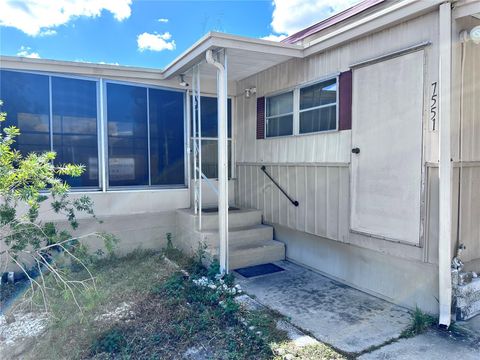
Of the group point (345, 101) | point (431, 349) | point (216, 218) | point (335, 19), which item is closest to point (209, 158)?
point (216, 218)

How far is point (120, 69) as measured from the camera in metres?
5.48

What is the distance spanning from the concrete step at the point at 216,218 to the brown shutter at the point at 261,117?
146cm

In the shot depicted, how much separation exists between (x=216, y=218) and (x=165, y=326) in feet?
7.75

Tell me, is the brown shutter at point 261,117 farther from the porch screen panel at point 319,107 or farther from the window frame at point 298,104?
the porch screen panel at point 319,107

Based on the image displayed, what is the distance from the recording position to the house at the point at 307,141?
3371 millimetres

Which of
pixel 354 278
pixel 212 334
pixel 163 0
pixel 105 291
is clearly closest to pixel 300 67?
pixel 163 0

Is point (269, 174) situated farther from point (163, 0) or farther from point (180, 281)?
point (163, 0)

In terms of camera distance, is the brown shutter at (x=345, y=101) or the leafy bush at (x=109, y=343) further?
the brown shutter at (x=345, y=101)

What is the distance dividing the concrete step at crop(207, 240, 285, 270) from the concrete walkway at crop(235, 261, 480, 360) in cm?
34

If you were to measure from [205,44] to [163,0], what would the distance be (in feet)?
7.46

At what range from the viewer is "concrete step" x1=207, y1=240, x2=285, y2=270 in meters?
4.99

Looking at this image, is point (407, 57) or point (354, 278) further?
point (354, 278)

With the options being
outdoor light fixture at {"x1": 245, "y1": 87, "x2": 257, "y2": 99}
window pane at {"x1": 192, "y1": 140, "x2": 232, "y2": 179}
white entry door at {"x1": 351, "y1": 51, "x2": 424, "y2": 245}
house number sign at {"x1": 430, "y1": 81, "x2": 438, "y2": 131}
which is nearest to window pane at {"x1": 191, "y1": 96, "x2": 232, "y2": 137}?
window pane at {"x1": 192, "y1": 140, "x2": 232, "y2": 179}

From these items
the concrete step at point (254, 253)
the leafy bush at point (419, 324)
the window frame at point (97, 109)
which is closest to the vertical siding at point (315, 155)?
the concrete step at point (254, 253)
